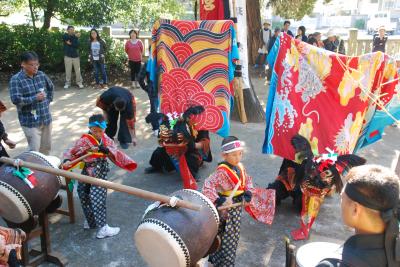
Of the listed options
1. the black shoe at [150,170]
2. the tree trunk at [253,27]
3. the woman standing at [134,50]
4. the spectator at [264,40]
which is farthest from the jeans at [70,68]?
the black shoe at [150,170]

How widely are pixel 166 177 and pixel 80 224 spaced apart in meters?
1.62

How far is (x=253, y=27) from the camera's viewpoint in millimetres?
12914

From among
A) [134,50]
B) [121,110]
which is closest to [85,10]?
[134,50]

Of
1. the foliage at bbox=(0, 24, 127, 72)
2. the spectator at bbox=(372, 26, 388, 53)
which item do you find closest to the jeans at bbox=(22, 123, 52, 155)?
the foliage at bbox=(0, 24, 127, 72)

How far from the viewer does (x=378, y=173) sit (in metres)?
1.78

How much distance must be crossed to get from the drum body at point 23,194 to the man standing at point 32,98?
148cm

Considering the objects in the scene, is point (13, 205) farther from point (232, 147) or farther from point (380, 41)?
point (380, 41)

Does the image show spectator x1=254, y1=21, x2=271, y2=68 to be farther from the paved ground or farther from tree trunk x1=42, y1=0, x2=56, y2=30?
tree trunk x1=42, y1=0, x2=56, y2=30

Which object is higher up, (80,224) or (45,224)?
(45,224)

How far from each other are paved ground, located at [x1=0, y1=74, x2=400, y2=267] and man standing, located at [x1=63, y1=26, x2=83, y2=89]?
10.8 ft

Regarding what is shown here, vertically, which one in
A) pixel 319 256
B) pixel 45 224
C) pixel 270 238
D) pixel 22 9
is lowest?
pixel 270 238

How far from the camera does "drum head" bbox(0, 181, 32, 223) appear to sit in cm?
313

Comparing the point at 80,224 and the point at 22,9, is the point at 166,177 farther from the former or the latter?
the point at 22,9

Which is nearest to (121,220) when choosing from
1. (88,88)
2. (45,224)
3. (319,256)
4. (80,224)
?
(80,224)
